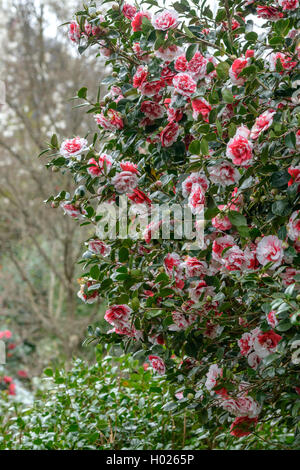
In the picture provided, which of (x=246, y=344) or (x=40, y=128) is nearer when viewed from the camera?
(x=246, y=344)

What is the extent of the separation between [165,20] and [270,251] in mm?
687

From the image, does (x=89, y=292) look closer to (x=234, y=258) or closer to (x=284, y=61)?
(x=234, y=258)

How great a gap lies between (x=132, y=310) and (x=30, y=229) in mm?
3304

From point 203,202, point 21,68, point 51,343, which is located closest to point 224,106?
point 203,202

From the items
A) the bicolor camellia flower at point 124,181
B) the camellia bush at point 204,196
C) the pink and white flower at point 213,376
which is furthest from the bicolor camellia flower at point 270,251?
the bicolor camellia flower at point 124,181

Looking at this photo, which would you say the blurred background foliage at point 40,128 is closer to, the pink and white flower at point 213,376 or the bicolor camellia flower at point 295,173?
the pink and white flower at point 213,376

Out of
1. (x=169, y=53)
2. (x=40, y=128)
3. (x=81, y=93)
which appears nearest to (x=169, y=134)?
(x=169, y=53)

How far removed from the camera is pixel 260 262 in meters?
1.29

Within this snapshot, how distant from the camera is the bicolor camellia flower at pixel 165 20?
1385mm

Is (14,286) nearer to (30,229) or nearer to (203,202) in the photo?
(30,229)

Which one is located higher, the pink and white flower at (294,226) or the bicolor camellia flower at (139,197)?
the bicolor camellia flower at (139,197)

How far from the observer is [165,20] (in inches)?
54.6

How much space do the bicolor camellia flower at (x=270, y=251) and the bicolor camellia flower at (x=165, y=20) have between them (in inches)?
25.0

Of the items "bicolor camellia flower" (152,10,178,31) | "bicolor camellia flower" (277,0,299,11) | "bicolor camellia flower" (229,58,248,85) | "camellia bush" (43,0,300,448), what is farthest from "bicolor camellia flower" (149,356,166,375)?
"bicolor camellia flower" (277,0,299,11)
